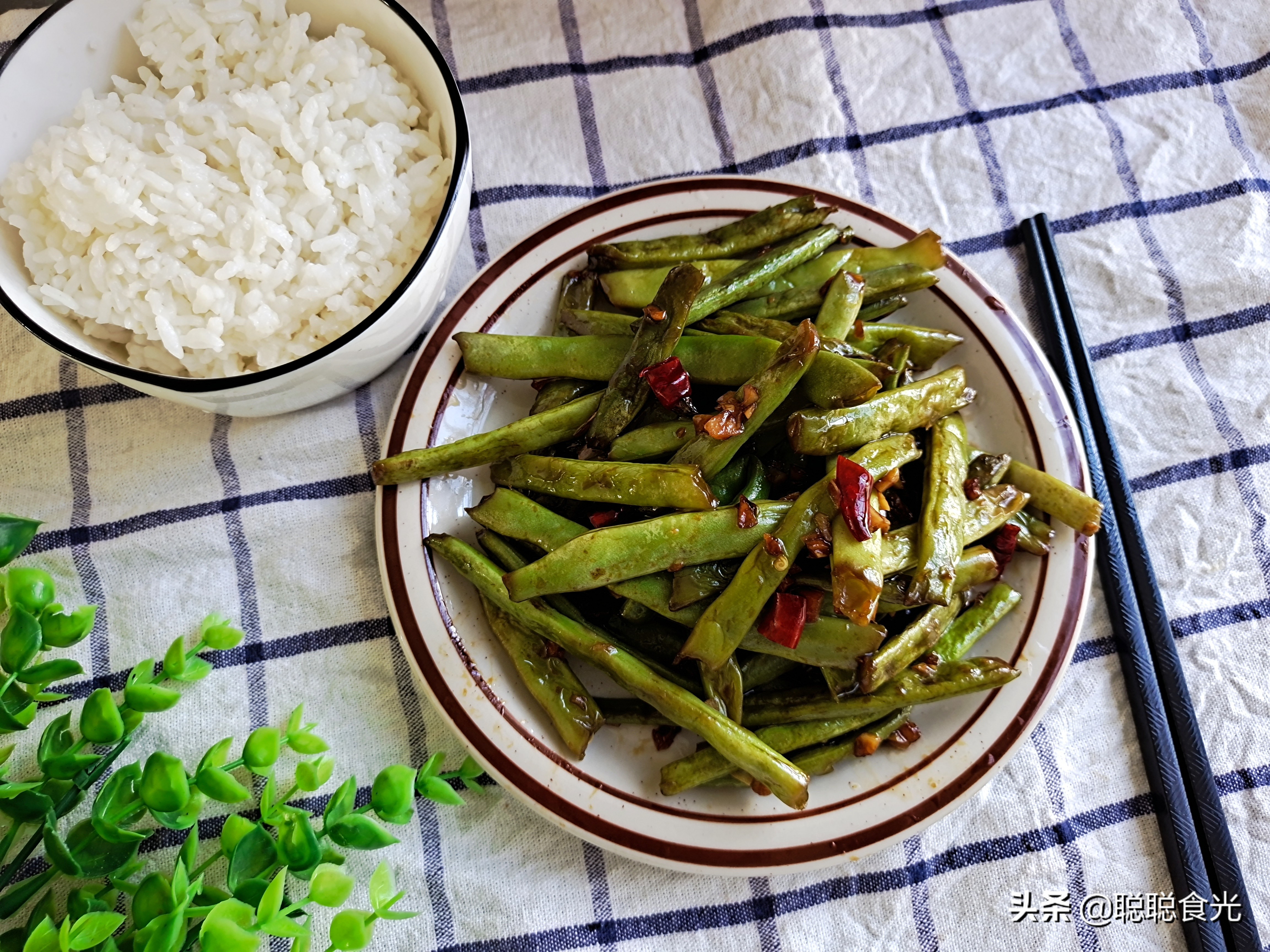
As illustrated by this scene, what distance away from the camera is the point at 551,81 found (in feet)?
8.84

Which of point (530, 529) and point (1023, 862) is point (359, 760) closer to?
point (530, 529)

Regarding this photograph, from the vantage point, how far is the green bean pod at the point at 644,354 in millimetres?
2041

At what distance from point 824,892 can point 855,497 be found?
1047mm

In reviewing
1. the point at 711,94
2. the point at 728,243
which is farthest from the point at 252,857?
the point at 711,94

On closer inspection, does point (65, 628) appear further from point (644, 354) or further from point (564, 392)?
point (644, 354)

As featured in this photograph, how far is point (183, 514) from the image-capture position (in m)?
2.38

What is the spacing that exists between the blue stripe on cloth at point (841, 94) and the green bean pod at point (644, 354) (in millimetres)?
899

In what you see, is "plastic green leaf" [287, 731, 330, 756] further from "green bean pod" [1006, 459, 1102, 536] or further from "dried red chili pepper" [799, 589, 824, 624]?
"green bean pod" [1006, 459, 1102, 536]

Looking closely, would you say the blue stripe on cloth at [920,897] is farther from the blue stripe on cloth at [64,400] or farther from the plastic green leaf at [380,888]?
the blue stripe on cloth at [64,400]

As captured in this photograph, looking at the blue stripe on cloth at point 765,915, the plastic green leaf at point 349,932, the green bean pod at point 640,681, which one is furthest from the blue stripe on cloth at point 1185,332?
the plastic green leaf at point 349,932

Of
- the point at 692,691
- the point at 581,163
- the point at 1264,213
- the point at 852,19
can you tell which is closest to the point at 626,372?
the point at 692,691

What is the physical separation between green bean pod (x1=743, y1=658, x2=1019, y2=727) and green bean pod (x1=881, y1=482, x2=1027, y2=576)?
0.88 ft

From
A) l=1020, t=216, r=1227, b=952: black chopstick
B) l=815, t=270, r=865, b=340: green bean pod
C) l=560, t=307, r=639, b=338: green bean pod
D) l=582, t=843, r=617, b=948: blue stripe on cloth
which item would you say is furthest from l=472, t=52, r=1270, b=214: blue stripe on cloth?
l=582, t=843, r=617, b=948: blue stripe on cloth

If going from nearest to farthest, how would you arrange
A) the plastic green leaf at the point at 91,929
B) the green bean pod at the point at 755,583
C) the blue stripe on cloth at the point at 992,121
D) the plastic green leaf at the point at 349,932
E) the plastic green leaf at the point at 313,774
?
the plastic green leaf at the point at 91,929
the plastic green leaf at the point at 349,932
the plastic green leaf at the point at 313,774
the green bean pod at the point at 755,583
the blue stripe on cloth at the point at 992,121
